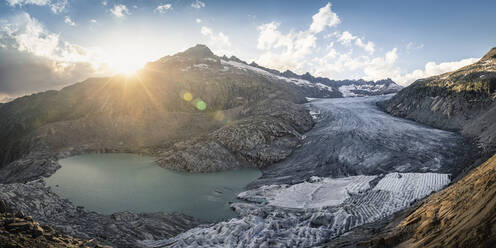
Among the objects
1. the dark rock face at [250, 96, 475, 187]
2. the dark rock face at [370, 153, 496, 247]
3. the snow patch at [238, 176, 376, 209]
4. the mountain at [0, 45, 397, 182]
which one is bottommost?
the snow patch at [238, 176, 376, 209]

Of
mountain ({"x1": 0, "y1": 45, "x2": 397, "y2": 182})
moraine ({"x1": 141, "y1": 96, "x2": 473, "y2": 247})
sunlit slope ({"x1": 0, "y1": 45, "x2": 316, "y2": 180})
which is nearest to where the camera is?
moraine ({"x1": 141, "y1": 96, "x2": 473, "y2": 247})

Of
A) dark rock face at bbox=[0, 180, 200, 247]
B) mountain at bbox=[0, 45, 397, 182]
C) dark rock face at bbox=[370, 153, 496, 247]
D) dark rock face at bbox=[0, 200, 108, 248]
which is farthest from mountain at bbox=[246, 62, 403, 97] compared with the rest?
dark rock face at bbox=[0, 200, 108, 248]

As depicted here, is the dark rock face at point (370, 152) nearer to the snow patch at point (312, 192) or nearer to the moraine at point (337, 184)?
the moraine at point (337, 184)

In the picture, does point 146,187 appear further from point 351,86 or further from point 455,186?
point 351,86

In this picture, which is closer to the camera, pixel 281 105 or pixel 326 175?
pixel 326 175

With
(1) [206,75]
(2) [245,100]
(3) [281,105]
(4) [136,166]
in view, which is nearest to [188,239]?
(4) [136,166]

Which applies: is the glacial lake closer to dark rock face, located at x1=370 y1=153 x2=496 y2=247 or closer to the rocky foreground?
the rocky foreground

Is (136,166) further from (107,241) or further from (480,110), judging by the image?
(480,110)

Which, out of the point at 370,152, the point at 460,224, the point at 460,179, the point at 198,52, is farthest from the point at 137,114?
the point at 198,52
